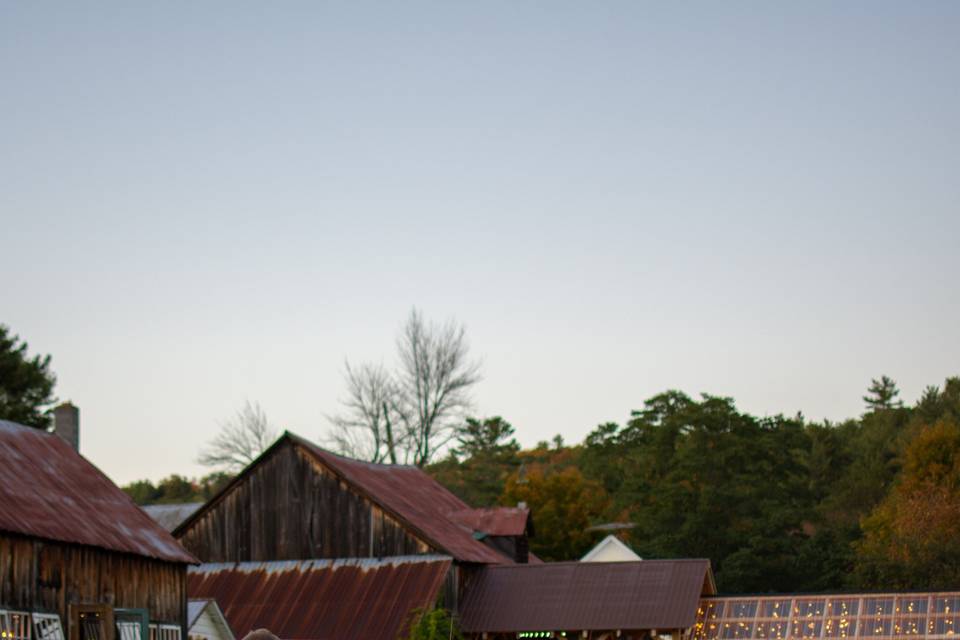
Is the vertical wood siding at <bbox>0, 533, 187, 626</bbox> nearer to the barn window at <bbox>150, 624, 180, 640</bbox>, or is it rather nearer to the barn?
the barn window at <bbox>150, 624, 180, 640</bbox>

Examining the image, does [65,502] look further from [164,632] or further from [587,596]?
[587,596]

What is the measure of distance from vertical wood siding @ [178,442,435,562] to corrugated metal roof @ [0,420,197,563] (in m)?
12.2

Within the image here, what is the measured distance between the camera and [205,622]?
36.8 m

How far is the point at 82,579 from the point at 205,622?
7579mm

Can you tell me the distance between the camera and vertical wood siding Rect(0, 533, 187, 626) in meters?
27.5

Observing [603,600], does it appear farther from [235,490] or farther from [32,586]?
[32,586]

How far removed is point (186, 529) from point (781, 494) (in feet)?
114

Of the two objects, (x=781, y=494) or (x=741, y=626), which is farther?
(x=781, y=494)

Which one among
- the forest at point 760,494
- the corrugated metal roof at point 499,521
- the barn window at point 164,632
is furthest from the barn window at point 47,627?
the forest at point 760,494

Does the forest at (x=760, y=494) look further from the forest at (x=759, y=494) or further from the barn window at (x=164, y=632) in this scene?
the barn window at (x=164, y=632)

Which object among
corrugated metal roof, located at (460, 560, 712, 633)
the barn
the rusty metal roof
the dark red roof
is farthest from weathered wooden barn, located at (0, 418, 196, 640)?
corrugated metal roof, located at (460, 560, 712, 633)

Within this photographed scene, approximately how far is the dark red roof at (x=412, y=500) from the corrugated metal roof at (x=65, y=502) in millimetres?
12353

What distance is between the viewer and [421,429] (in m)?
72.1

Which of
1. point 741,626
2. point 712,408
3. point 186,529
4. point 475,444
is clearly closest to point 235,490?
point 186,529
